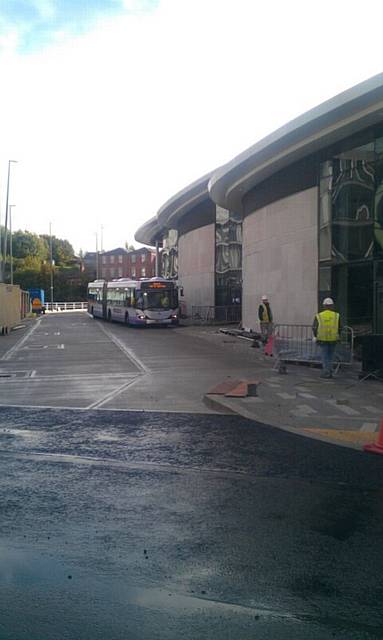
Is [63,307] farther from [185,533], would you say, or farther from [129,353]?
[185,533]

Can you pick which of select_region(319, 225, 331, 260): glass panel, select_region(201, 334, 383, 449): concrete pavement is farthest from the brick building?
select_region(201, 334, 383, 449): concrete pavement

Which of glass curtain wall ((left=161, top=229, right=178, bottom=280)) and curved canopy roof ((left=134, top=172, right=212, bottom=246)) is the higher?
curved canopy roof ((left=134, top=172, right=212, bottom=246))

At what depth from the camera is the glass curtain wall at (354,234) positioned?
19930 millimetres

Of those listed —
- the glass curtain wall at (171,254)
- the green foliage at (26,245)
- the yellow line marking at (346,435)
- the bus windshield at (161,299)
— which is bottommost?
the yellow line marking at (346,435)

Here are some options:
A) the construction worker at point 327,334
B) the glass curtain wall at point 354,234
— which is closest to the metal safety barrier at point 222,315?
the glass curtain wall at point 354,234

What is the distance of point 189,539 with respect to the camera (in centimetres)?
543

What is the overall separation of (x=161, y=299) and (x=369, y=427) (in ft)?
99.6

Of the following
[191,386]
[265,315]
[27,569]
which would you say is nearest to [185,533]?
[27,569]

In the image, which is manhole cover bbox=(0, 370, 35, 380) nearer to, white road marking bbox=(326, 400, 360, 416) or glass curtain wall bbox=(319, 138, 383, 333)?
white road marking bbox=(326, 400, 360, 416)

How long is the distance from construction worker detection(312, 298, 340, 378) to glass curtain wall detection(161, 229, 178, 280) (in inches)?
1551

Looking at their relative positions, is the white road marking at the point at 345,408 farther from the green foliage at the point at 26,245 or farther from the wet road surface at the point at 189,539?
the green foliage at the point at 26,245

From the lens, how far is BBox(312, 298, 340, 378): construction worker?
14953 mm

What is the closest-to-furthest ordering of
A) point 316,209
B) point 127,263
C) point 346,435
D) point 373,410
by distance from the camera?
point 346,435 < point 373,410 < point 316,209 < point 127,263

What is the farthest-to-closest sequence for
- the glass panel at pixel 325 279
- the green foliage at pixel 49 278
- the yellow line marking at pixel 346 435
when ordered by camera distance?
the green foliage at pixel 49 278 < the glass panel at pixel 325 279 < the yellow line marking at pixel 346 435
